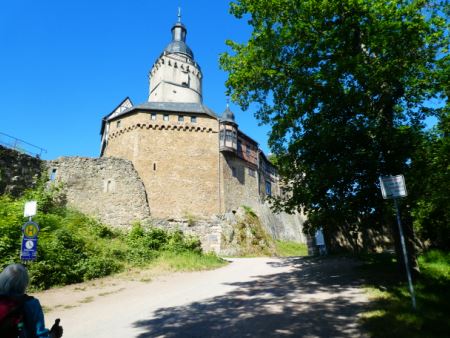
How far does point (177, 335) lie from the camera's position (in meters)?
5.27

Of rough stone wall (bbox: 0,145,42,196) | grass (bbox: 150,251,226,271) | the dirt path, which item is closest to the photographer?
the dirt path

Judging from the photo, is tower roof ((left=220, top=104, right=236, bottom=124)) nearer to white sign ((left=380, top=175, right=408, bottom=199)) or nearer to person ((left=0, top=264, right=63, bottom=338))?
white sign ((left=380, top=175, right=408, bottom=199))

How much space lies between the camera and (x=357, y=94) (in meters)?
8.95

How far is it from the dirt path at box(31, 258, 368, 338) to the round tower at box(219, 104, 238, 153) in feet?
77.5

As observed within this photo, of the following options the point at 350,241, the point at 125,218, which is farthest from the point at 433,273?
the point at 125,218

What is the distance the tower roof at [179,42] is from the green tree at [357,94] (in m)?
42.8

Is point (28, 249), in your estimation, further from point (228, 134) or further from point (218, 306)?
point (228, 134)

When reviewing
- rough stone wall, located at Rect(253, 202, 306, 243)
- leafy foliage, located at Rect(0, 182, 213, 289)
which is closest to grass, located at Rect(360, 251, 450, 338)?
leafy foliage, located at Rect(0, 182, 213, 289)

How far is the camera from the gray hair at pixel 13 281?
100 inches

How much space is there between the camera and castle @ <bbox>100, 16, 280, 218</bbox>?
3127 centimetres

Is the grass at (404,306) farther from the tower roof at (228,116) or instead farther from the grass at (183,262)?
the tower roof at (228,116)

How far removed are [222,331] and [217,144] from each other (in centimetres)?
2927

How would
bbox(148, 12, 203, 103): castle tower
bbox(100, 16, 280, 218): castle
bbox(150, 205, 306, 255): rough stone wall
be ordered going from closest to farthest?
bbox(150, 205, 306, 255): rough stone wall < bbox(100, 16, 280, 218): castle < bbox(148, 12, 203, 103): castle tower

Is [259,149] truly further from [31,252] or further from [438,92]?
[31,252]
